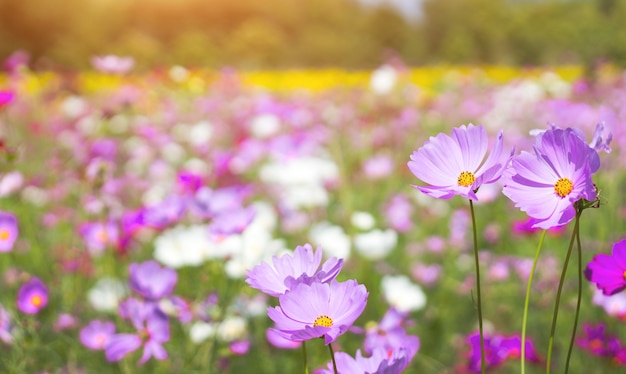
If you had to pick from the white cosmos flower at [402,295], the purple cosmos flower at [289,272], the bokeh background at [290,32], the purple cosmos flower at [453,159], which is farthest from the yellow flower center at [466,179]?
the bokeh background at [290,32]

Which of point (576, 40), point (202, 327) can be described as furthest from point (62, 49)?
point (202, 327)

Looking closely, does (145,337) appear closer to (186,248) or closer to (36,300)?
(36,300)

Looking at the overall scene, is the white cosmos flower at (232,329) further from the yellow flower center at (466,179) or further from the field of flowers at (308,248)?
the yellow flower center at (466,179)

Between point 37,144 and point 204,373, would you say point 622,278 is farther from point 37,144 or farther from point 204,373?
point 37,144

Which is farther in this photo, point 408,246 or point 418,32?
point 418,32

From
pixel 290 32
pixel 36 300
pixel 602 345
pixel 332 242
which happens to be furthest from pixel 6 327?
pixel 290 32

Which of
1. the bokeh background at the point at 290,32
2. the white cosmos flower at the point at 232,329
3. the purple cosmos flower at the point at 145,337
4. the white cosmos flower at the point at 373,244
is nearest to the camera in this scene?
the purple cosmos flower at the point at 145,337
